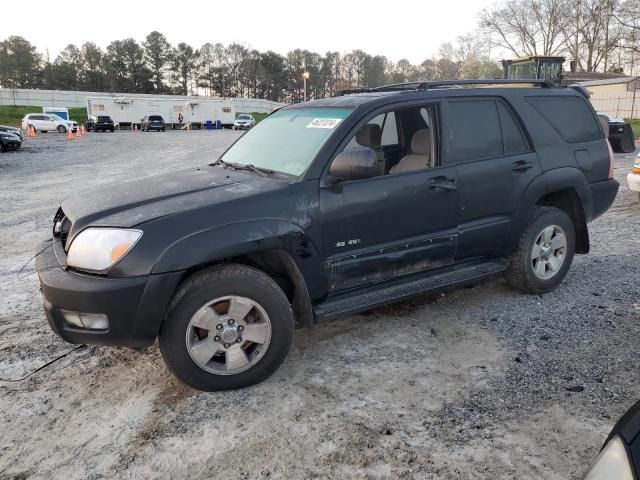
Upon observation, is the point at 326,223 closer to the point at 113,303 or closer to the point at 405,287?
the point at 405,287

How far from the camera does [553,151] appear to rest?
4.54m

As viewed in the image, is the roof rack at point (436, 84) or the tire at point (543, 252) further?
the tire at point (543, 252)

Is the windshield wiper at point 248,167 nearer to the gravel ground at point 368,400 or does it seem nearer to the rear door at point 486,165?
the gravel ground at point 368,400

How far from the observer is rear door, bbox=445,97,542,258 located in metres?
4.03

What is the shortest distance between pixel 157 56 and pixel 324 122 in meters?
94.3

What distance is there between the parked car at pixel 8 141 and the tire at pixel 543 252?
22.0 m

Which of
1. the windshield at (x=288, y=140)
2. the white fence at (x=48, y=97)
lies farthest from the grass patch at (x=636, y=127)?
the white fence at (x=48, y=97)

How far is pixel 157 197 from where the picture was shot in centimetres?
334

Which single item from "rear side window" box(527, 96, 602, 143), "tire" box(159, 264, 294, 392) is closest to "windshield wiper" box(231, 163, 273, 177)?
"tire" box(159, 264, 294, 392)

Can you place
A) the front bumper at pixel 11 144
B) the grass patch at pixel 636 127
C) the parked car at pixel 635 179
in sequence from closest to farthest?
1. the parked car at pixel 635 179
2. the front bumper at pixel 11 144
3. the grass patch at pixel 636 127

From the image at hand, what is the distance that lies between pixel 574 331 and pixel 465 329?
0.82 m

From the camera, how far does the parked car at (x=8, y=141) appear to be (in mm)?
20547

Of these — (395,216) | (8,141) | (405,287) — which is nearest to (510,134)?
(395,216)

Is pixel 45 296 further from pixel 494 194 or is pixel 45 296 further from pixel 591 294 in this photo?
pixel 591 294
